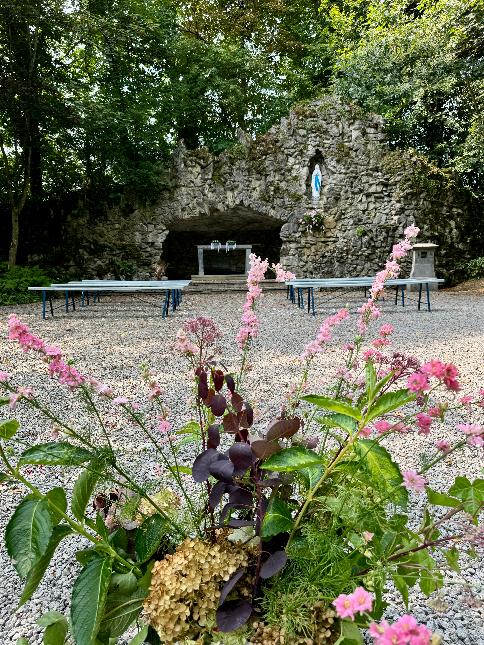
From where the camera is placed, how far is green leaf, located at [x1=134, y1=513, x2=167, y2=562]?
0.94 m

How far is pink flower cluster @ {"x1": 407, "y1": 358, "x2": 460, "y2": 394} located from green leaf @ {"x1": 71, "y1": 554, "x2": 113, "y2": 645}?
0.64m

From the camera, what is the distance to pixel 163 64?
12281 millimetres

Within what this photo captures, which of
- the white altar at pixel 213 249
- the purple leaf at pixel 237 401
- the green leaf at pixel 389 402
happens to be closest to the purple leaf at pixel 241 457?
the purple leaf at pixel 237 401

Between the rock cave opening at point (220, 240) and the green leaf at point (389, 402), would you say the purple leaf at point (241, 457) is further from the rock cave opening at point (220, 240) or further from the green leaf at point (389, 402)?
the rock cave opening at point (220, 240)

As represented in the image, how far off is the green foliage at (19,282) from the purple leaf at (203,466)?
10.1 m

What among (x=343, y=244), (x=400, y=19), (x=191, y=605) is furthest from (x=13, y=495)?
(x=400, y=19)

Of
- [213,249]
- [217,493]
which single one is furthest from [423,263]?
[217,493]

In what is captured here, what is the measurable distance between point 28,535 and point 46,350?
0.33 meters

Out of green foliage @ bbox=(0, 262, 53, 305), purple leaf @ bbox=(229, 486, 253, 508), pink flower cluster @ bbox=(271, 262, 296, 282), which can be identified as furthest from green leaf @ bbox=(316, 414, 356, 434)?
green foliage @ bbox=(0, 262, 53, 305)

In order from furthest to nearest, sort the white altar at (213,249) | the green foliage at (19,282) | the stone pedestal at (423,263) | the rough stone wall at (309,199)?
the white altar at (213,249), the rough stone wall at (309,199), the stone pedestal at (423,263), the green foliage at (19,282)

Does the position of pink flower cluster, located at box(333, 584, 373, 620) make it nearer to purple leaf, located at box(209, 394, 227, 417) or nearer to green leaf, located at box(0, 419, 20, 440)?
purple leaf, located at box(209, 394, 227, 417)

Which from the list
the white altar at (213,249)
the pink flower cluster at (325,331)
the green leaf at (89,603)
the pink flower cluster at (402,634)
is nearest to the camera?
the pink flower cluster at (402,634)

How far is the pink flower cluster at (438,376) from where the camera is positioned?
695 millimetres

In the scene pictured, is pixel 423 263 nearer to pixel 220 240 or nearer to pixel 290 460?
pixel 220 240
